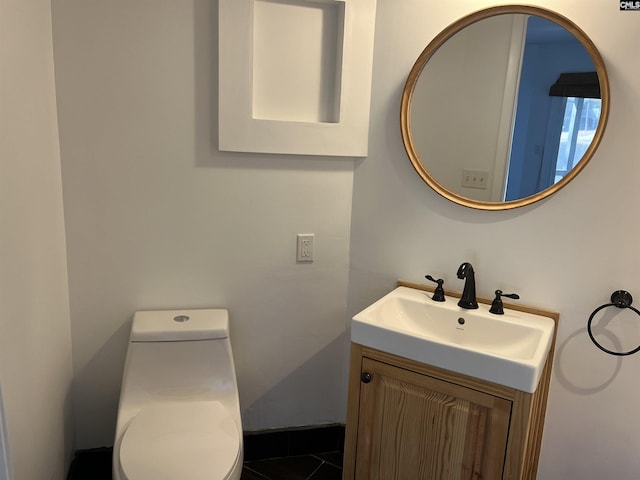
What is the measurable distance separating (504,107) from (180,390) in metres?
1.51

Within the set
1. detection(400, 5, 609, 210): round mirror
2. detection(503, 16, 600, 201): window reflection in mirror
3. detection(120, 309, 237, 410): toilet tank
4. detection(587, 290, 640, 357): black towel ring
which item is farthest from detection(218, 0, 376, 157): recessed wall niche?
detection(587, 290, 640, 357): black towel ring

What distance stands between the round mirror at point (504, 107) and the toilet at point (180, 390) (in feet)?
3.27

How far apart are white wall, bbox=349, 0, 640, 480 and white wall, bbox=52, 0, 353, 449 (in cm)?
21

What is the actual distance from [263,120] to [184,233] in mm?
515

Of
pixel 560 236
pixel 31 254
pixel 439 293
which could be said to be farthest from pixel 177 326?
pixel 560 236

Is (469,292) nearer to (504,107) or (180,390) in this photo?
(504,107)

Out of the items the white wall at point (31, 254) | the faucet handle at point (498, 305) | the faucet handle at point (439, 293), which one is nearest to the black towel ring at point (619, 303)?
the faucet handle at point (498, 305)

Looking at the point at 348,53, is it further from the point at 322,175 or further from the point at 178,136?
the point at 178,136

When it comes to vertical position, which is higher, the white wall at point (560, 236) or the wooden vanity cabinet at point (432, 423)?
the white wall at point (560, 236)

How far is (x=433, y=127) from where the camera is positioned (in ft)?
5.98

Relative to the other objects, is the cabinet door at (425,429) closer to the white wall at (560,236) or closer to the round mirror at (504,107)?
the white wall at (560,236)

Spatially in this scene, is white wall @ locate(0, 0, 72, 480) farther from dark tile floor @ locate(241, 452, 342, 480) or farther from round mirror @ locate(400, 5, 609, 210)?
round mirror @ locate(400, 5, 609, 210)

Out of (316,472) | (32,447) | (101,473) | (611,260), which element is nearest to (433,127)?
(611,260)

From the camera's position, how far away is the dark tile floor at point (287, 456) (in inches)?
77.0
